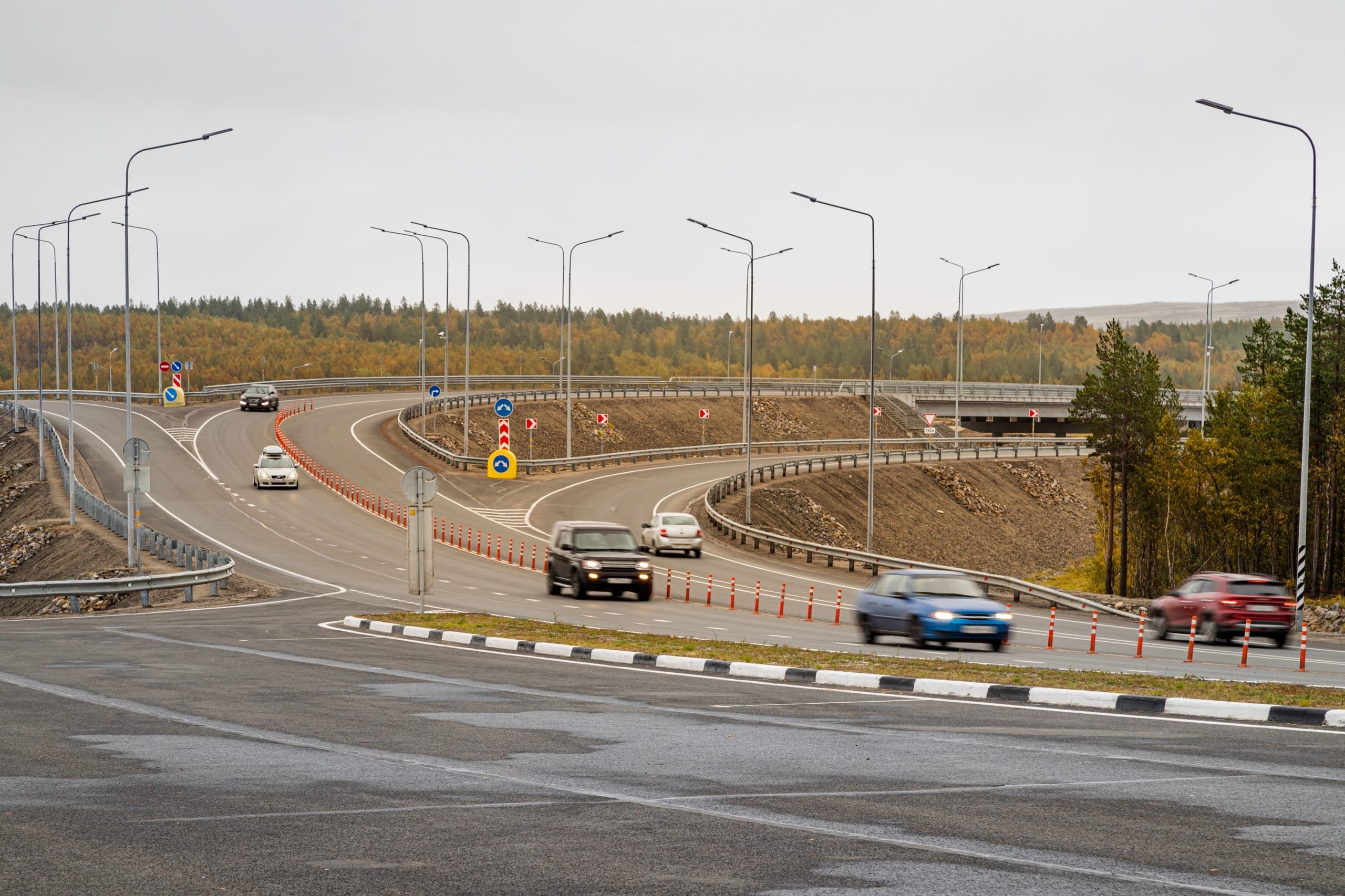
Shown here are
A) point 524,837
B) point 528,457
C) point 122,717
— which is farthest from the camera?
point 528,457

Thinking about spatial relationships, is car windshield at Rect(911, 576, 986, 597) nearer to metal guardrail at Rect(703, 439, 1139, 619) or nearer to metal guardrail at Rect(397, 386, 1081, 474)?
metal guardrail at Rect(703, 439, 1139, 619)

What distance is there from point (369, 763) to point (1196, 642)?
22.1m

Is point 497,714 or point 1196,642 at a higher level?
point 497,714

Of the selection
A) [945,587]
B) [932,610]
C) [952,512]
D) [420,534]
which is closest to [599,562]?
[420,534]

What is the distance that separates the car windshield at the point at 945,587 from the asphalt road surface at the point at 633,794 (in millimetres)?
8686

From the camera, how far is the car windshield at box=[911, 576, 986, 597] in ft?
79.8

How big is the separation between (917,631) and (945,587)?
45.3 inches

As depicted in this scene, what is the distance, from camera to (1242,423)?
69.8 m

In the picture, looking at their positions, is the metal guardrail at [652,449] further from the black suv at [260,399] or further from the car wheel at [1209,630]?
the car wheel at [1209,630]

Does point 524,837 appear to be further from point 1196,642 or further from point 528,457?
point 528,457

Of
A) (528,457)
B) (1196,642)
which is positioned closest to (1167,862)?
(1196,642)

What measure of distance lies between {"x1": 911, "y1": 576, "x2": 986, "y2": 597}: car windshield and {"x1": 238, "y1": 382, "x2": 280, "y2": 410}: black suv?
71.0m

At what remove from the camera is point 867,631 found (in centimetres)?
2491

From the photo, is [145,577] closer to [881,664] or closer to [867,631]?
[867,631]
